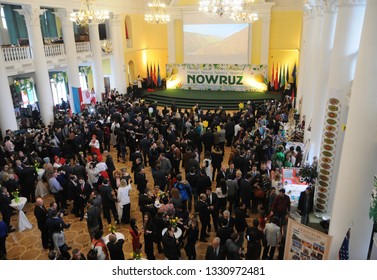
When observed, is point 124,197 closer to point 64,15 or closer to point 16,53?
point 16,53

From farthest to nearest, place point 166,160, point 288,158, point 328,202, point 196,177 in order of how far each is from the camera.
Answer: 1. point 288,158
2. point 166,160
3. point 196,177
4. point 328,202

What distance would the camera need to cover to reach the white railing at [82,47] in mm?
17220

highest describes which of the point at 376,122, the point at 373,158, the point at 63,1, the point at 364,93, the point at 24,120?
the point at 63,1

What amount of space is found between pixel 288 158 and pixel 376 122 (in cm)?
434

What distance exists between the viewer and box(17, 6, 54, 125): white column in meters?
13.2

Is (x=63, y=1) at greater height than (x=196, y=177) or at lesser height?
greater

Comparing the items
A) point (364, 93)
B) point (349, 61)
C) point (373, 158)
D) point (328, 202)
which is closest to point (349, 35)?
point (349, 61)

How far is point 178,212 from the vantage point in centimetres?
633

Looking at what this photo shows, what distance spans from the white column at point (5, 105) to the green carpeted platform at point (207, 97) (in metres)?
8.34

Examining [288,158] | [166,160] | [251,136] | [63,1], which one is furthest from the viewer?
[63,1]

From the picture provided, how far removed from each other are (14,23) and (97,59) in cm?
415

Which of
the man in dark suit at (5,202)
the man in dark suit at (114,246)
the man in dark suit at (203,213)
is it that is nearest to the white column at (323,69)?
the man in dark suit at (203,213)

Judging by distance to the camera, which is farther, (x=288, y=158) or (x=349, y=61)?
(x=288, y=158)

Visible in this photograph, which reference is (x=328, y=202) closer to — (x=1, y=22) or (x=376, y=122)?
(x=376, y=122)
